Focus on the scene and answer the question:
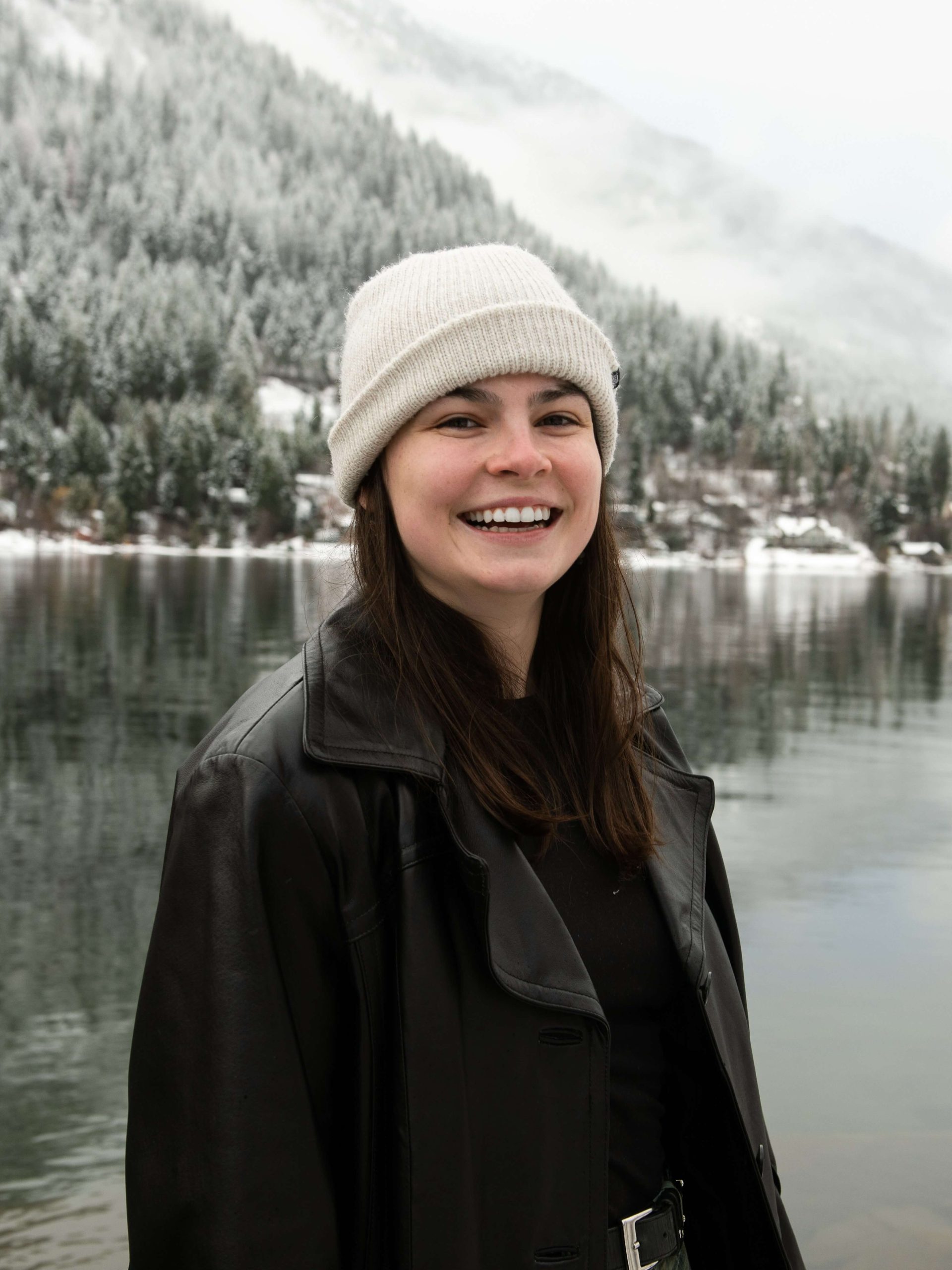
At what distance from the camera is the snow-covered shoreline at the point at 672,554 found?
82.4 m

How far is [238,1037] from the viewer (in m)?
1.59

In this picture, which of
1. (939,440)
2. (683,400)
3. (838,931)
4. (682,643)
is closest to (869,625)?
(682,643)

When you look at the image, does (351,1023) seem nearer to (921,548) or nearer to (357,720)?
(357,720)

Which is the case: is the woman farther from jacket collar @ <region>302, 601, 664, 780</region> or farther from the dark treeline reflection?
the dark treeline reflection

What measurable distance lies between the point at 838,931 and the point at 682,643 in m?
19.1

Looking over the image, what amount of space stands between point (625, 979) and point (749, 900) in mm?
6776

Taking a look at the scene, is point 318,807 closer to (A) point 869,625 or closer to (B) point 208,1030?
(B) point 208,1030

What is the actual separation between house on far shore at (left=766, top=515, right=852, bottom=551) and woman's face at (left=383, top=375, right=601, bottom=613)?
108192 mm

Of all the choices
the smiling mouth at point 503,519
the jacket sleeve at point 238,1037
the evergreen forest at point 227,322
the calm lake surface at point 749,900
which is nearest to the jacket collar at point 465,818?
the jacket sleeve at point 238,1037

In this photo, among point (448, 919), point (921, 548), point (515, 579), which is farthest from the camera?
point (921, 548)

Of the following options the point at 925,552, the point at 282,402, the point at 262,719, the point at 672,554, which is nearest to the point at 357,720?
the point at 262,719

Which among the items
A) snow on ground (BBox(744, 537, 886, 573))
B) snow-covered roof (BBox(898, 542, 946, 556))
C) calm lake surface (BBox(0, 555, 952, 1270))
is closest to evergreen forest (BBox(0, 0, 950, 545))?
snow-covered roof (BBox(898, 542, 946, 556))

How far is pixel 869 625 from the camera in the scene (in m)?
34.2

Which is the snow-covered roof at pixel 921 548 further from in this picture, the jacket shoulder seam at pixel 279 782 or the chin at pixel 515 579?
the jacket shoulder seam at pixel 279 782
